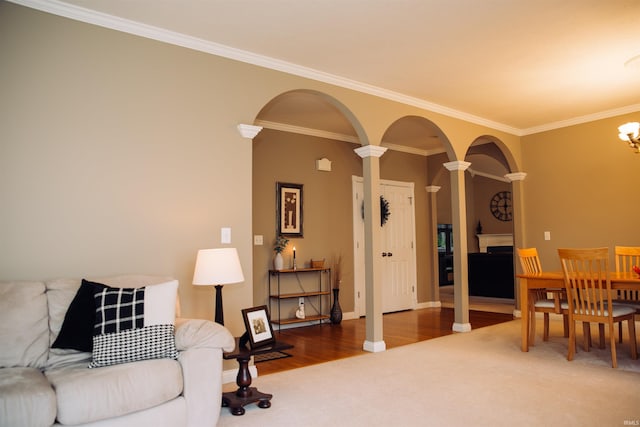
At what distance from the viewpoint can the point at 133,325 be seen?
96.7 inches

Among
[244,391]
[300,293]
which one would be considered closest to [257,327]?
[244,391]

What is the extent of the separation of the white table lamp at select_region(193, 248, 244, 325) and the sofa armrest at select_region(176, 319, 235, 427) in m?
0.43

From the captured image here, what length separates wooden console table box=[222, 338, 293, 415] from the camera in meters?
2.83

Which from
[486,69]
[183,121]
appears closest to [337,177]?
[486,69]

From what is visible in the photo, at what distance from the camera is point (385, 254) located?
6.87m

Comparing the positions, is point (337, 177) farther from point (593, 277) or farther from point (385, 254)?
point (593, 277)

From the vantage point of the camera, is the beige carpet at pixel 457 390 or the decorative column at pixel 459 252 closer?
the beige carpet at pixel 457 390

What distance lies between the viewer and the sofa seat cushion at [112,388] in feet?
6.57

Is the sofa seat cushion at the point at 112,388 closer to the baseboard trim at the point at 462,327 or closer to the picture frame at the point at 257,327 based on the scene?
the picture frame at the point at 257,327

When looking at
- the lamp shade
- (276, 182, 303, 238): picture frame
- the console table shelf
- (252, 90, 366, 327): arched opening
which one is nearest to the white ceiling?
(252, 90, 366, 327): arched opening

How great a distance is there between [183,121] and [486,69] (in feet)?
9.33

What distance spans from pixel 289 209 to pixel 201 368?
3470 mm

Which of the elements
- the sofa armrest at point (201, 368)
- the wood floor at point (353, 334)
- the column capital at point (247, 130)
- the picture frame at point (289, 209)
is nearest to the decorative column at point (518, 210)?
the wood floor at point (353, 334)

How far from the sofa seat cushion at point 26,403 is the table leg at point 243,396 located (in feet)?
3.70
